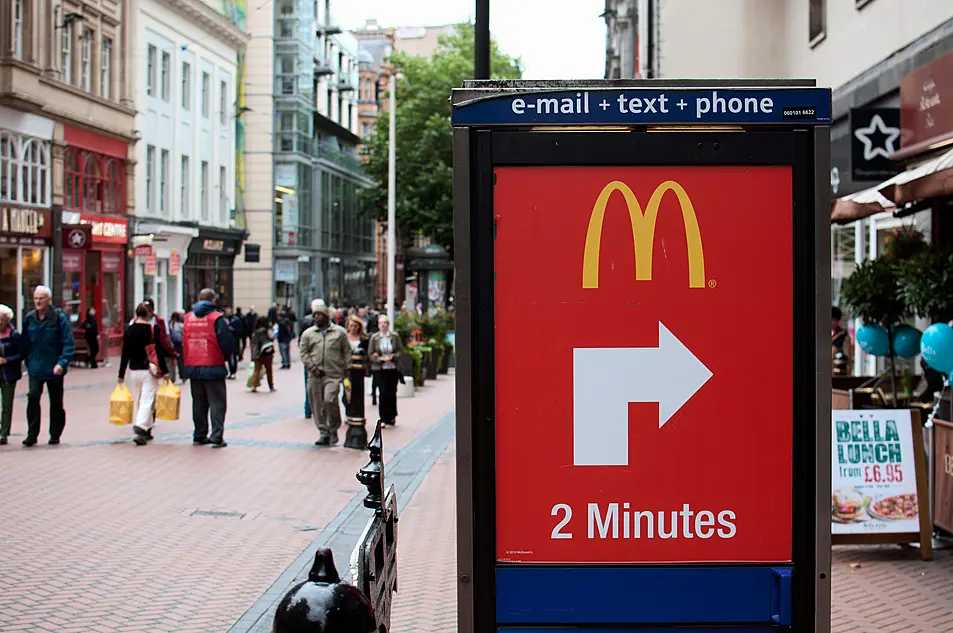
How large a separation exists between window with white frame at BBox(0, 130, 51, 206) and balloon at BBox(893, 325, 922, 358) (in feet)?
82.0

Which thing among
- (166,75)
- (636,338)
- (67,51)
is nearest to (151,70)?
(166,75)

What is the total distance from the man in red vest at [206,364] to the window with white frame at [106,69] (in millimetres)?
24421

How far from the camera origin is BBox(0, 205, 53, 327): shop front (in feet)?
100

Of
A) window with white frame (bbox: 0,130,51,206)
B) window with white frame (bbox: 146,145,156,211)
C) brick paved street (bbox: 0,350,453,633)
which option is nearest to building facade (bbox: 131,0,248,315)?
window with white frame (bbox: 146,145,156,211)

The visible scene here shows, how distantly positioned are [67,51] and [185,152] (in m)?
10.3

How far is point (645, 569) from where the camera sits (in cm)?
372

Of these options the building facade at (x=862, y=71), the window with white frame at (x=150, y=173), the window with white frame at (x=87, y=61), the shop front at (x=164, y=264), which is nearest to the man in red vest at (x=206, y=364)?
the building facade at (x=862, y=71)

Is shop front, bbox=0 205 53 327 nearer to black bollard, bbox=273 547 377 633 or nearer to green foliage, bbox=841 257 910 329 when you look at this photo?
green foliage, bbox=841 257 910 329

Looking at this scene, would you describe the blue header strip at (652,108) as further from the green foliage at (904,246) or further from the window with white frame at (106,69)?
the window with white frame at (106,69)

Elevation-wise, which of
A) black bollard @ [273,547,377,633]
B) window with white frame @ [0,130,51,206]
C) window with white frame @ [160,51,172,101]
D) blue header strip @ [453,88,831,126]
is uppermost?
window with white frame @ [160,51,172,101]

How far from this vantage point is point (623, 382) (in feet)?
12.1

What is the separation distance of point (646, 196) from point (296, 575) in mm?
5319

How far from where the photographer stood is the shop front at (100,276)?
3362 cm

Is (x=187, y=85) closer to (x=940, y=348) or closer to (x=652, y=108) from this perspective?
(x=940, y=348)
